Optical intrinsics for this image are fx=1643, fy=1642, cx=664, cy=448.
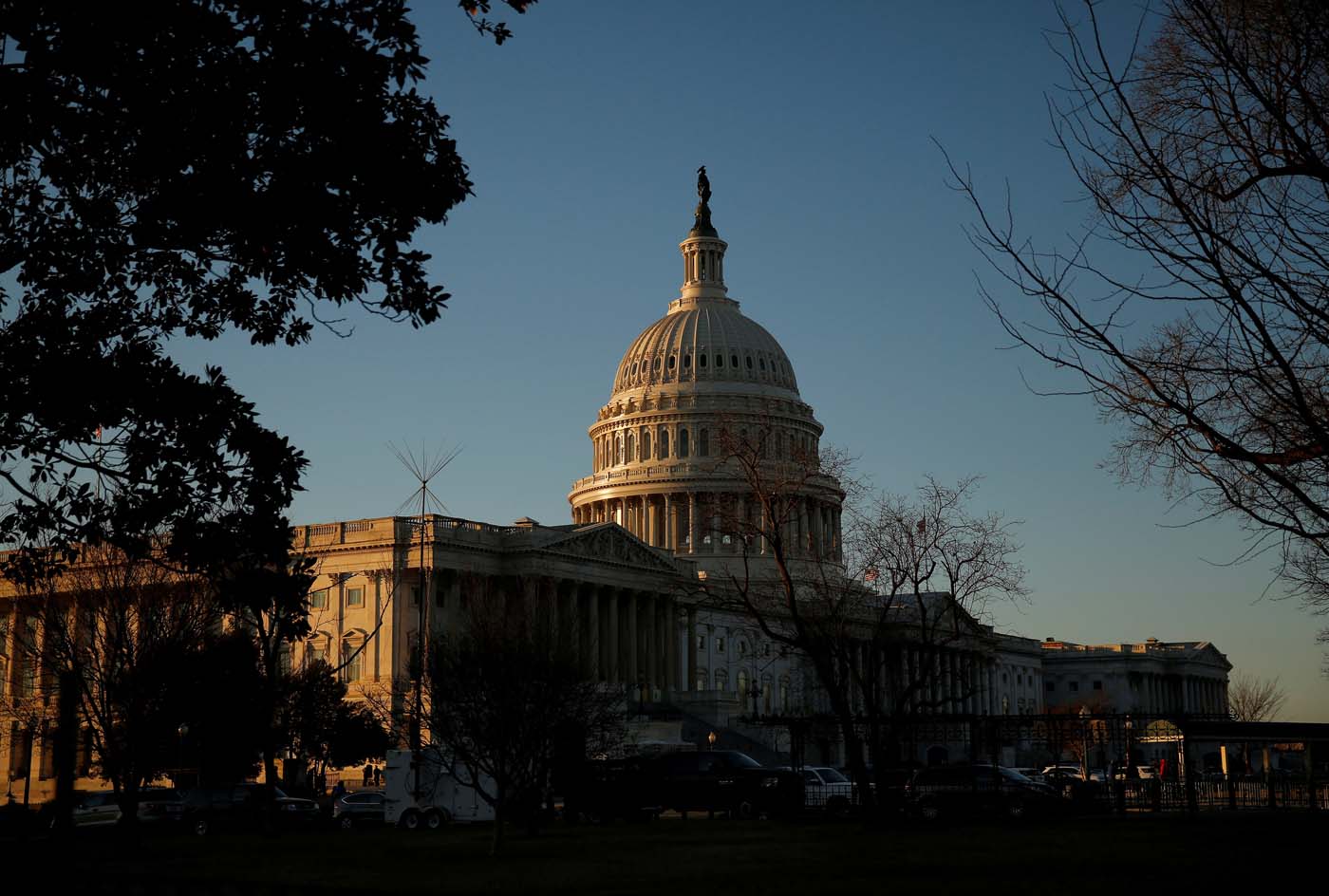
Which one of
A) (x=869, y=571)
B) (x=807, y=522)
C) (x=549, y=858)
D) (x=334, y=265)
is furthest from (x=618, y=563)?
(x=334, y=265)

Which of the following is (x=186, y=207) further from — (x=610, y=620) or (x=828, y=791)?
(x=610, y=620)

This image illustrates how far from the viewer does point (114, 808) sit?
6038cm

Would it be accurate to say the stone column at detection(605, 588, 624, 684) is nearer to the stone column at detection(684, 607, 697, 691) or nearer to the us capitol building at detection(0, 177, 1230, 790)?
the us capitol building at detection(0, 177, 1230, 790)

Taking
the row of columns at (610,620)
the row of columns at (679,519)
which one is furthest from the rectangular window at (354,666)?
the row of columns at (679,519)

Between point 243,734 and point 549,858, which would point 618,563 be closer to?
point 243,734

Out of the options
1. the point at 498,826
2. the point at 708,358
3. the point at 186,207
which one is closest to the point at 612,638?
the point at 708,358

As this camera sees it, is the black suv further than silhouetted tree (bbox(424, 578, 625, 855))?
Yes

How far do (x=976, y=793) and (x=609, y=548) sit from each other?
218ft

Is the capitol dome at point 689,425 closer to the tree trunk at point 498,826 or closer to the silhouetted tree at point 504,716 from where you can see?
the silhouetted tree at point 504,716

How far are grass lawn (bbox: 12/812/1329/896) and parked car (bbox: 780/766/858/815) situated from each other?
837 centimetres

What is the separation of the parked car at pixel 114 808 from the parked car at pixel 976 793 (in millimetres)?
26511

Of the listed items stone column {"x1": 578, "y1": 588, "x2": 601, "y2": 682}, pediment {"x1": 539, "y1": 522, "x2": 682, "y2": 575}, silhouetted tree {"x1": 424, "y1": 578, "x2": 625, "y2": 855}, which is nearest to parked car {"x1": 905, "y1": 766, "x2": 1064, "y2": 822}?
silhouetted tree {"x1": 424, "y1": 578, "x2": 625, "y2": 855}

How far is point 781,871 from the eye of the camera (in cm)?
2933

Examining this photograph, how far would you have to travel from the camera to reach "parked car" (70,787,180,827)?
58.1m
